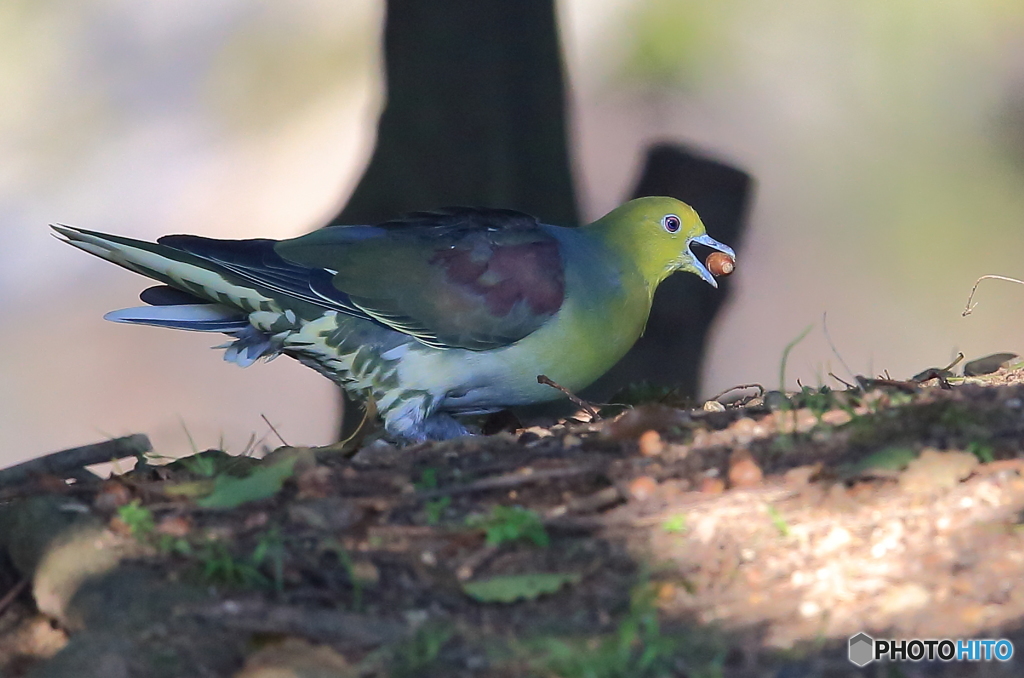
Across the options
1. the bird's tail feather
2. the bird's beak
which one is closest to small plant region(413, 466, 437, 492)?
the bird's tail feather

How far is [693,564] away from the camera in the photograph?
1.81 meters

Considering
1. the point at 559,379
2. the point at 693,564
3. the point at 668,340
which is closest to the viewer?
the point at 693,564

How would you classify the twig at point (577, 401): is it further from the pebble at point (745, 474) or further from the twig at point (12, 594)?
the twig at point (12, 594)

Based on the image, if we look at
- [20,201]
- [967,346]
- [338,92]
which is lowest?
[967,346]

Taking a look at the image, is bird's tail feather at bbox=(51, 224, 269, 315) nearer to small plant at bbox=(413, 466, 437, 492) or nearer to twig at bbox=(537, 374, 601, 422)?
twig at bbox=(537, 374, 601, 422)

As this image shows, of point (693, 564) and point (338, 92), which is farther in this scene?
point (338, 92)

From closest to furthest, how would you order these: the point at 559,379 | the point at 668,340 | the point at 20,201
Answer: the point at 559,379 < the point at 20,201 < the point at 668,340

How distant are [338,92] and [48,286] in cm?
151

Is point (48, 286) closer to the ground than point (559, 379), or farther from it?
farther from it

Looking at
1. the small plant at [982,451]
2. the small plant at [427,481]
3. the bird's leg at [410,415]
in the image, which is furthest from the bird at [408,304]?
the small plant at [982,451]

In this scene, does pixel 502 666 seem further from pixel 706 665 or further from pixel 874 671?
pixel 874 671

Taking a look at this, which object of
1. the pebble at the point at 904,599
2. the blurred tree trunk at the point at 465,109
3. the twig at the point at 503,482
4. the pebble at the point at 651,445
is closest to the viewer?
the pebble at the point at 904,599

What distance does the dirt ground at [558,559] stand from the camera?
1.60 meters

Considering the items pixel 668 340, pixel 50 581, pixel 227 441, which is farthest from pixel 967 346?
pixel 50 581
